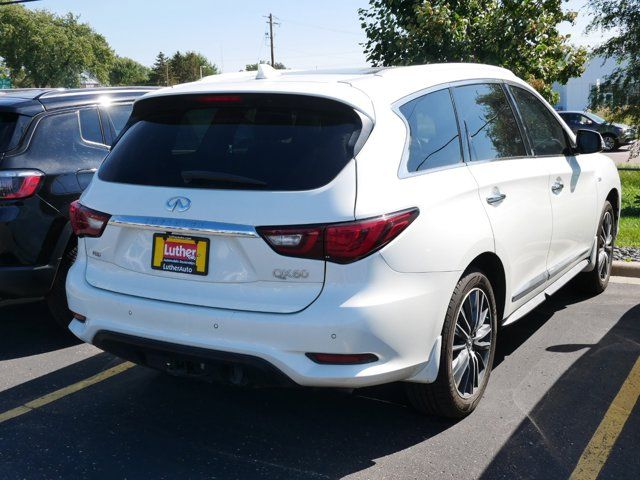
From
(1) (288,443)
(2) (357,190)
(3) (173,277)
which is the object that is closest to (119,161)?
(3) (173,277)

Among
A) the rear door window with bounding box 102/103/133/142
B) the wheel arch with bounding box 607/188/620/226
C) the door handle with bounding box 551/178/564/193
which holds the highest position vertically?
the rear door window with bounding box 102/103/133/142

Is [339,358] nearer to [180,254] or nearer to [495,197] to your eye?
[180,254]

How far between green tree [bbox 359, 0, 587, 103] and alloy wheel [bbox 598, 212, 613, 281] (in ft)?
16.8

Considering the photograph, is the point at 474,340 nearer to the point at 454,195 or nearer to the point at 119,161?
the point at 454,195

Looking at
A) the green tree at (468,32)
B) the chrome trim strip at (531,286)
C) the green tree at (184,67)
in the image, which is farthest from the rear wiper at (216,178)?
the green tree at (184,67)

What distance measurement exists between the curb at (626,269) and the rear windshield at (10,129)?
5.45 meters

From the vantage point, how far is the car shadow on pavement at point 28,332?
5141 mm

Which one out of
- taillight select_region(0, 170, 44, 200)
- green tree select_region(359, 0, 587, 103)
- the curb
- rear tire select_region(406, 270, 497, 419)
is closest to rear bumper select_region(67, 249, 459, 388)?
rear tire select_region(406, 270, 497, 419)

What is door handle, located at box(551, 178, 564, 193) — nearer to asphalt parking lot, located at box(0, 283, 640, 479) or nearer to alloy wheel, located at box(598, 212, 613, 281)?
asphalt parking lot, located at box(0, 283, 640, 479)

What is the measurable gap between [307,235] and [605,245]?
408cm

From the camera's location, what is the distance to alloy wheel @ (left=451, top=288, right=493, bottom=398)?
3688 millimetres

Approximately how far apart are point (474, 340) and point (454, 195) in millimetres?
812

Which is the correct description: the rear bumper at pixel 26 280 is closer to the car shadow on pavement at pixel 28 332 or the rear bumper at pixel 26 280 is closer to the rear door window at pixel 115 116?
the car shadow on pavement at pixel 28 332

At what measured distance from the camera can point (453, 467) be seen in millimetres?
3350
